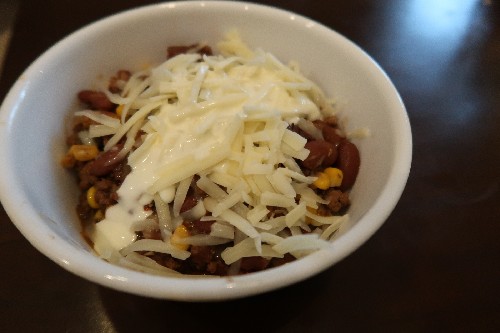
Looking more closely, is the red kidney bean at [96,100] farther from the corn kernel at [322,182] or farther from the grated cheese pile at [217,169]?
the corn kernel at [322,182]

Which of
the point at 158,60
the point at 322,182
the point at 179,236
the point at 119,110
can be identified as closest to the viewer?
the point at 179,236

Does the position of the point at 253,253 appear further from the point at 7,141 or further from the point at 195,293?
the point at 7,141

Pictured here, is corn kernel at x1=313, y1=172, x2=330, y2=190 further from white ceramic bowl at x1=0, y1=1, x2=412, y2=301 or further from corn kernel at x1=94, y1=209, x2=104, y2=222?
corn kernel at x1=94, y1=209, x2=104, y2=222

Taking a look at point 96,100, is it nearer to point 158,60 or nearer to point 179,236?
point 158,60

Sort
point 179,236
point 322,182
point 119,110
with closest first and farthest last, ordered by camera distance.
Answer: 1. point 179,236
2. point 322,182
3. point 119,110

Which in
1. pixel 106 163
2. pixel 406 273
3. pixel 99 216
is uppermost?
pixel 106 163

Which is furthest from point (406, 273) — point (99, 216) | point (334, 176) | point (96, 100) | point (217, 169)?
point (96, 100)

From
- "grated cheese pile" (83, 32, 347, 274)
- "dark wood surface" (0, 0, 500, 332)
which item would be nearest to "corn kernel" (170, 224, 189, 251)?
"grated cheese pile" (83, 32, 347, 274)

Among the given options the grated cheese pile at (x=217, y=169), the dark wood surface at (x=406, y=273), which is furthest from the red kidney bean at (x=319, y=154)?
the dark wood surface at (x=406, y=273)
